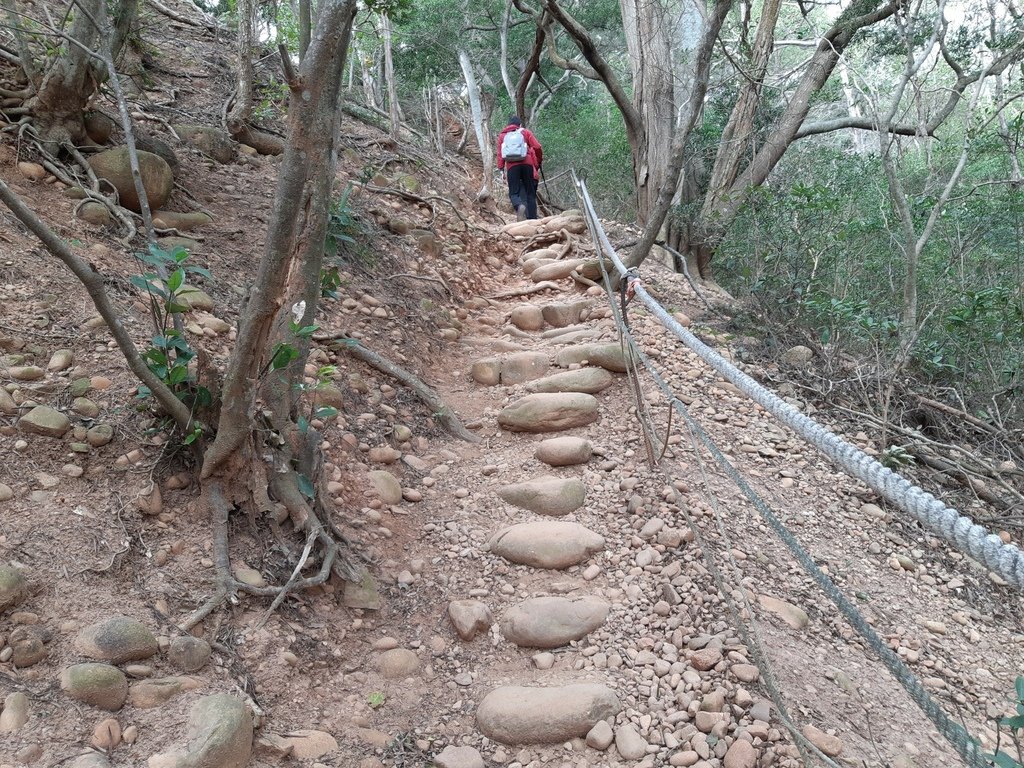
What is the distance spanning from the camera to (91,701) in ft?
5.02

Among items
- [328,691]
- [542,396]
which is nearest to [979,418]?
[542,396]

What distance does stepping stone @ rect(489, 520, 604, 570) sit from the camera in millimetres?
2516

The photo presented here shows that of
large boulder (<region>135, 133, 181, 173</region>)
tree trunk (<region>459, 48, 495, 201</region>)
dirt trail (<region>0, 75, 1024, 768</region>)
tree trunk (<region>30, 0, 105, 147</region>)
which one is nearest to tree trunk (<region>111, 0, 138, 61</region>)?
tree trunk (<region>30, 0, 105, 147</region>)

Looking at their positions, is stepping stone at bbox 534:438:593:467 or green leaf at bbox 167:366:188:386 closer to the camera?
green leaf at bbox 167:366:188:386

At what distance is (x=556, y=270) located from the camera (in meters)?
5.60

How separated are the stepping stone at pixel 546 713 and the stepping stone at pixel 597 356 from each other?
6.74 ft

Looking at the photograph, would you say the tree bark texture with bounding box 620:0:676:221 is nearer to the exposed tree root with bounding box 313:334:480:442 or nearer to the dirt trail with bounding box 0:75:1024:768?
the dirt trail with bounding box 0:75:1024:768

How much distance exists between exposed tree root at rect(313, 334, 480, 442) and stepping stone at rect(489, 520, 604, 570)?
3.15 feet

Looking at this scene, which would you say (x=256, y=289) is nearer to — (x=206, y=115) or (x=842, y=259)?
(x=206, y=115)

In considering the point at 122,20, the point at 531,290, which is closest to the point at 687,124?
the point at 531,290

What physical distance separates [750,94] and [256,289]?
619cm

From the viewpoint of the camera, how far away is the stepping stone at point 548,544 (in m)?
2.52

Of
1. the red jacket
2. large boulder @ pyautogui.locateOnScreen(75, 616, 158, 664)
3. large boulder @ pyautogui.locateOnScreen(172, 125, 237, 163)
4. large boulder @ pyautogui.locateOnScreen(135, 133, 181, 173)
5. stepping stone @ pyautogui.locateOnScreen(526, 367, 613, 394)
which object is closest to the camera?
large boulder @ pyautogui.locateOnScreen(75, 616, 158, 664)

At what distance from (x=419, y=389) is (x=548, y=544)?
1360 mm
